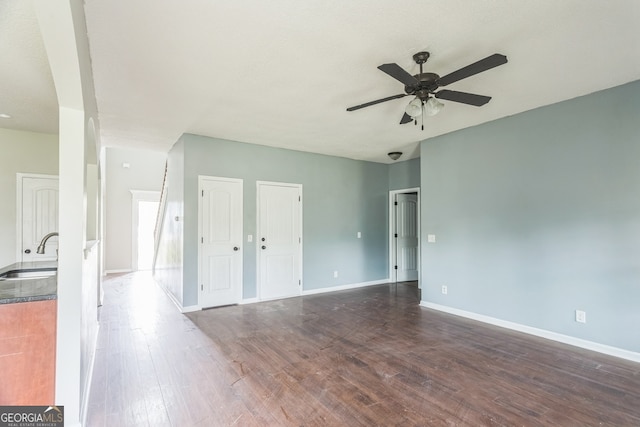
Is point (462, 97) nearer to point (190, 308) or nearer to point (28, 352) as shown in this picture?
point (28, 352)

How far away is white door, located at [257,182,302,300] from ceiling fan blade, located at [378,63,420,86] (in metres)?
3.43

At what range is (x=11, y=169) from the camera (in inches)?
170

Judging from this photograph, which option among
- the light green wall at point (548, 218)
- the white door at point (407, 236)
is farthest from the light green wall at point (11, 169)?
the white door at point (407, 236)

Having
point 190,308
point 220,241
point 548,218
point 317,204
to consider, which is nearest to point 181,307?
point 190,308

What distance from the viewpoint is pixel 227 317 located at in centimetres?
433

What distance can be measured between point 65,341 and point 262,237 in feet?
11.4

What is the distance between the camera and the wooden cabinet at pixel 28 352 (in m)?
1.80

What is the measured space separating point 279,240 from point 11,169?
13.2ft

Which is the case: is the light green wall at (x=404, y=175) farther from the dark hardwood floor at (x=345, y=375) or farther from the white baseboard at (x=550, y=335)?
the dark hardwood floor at (x=345, y=375)

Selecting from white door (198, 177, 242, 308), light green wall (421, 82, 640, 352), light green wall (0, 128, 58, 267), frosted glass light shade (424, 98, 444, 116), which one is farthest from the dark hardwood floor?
frosted glass light shade (424, 98, 444, 116)

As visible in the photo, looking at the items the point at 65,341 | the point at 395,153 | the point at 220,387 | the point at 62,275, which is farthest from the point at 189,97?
the point at 395,153

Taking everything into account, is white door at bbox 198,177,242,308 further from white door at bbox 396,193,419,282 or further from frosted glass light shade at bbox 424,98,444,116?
white door at bbox 396,193,419,282

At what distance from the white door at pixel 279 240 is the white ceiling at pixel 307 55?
66.6 inches

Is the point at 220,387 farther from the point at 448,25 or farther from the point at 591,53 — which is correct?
the point at 591,53
